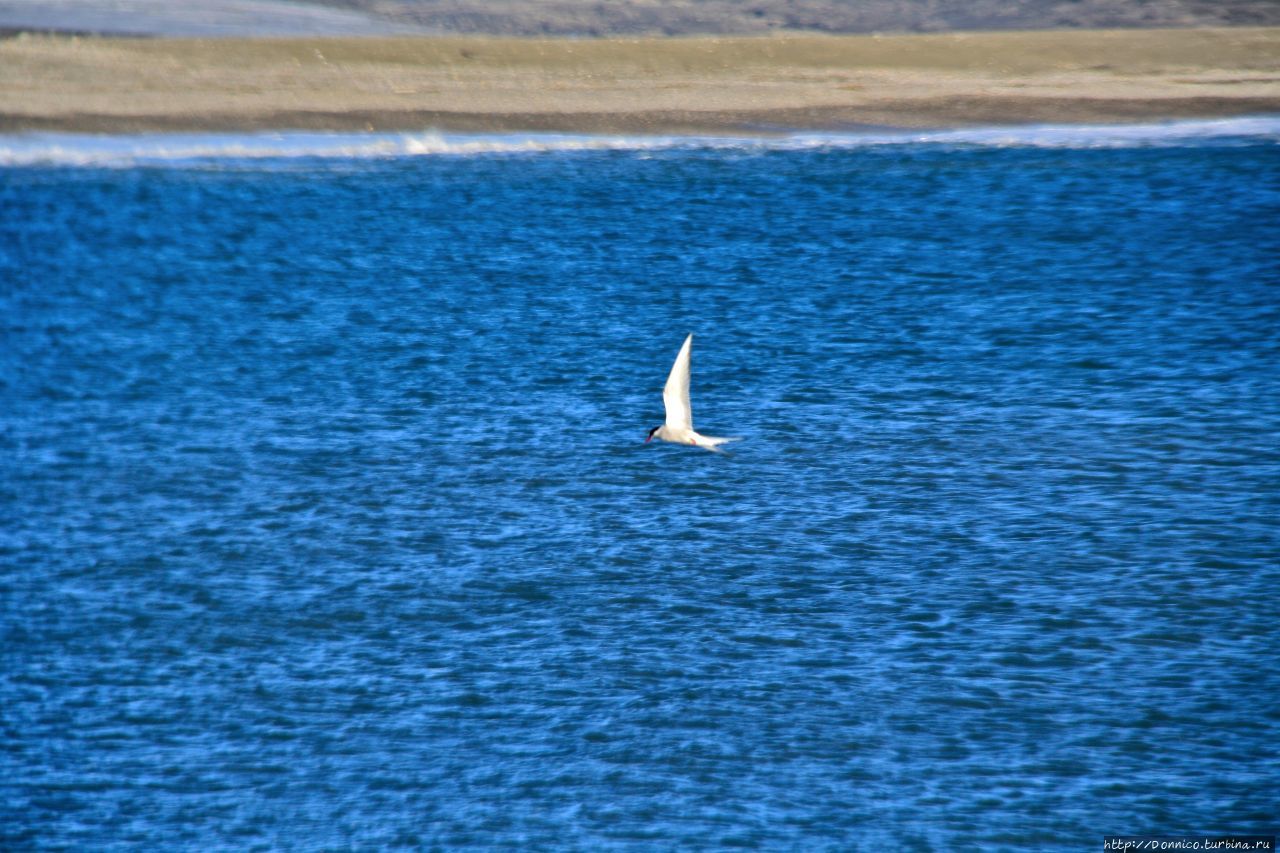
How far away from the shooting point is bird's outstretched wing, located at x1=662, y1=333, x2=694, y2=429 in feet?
39.0

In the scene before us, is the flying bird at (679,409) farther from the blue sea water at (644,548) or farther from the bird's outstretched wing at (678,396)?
the blue sea water at (644,548)

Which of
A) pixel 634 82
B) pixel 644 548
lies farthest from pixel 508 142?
pixel 644 548

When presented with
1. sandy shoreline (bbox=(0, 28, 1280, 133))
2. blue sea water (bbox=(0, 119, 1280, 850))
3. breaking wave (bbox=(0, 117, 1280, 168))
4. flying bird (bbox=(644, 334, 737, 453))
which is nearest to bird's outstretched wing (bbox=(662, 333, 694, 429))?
flying bird (bbox=(644, 334, 737, 453))

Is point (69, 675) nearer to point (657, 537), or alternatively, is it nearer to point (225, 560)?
point (225, 560)

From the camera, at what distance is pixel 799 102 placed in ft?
107

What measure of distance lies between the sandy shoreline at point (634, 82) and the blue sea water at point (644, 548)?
6446 millimetres

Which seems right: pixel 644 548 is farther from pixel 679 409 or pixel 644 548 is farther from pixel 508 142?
pixel 508 142

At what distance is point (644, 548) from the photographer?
12.8 meters

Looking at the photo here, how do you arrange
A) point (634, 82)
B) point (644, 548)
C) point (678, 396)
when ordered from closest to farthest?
point (678, 396), point (644, 548), point (634, 82)

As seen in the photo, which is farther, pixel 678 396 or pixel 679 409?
pixel 679 409

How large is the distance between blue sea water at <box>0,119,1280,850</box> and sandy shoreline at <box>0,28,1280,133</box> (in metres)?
6.45

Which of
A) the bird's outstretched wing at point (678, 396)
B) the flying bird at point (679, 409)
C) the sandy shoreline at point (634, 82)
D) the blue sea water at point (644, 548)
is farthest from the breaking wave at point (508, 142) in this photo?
the bird's outstretched wing at point (678, 396)

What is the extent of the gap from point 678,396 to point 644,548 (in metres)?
1.48

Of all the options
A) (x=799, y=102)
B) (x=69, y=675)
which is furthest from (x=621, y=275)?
(x=69, y=675)
